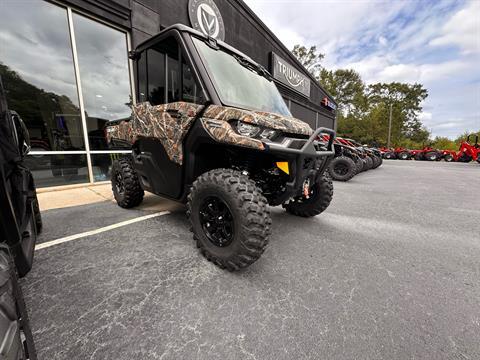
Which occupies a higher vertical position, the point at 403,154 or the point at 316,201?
the point at 403,154

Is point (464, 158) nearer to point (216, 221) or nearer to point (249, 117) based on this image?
point (249, 117)

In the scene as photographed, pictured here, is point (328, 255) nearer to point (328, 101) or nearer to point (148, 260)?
point (148, 260)

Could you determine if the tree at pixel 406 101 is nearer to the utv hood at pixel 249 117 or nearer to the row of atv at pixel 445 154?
the row of atv at pixel 445 154

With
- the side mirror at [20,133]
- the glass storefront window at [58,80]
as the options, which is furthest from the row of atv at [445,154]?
the side mirror at [20,133]

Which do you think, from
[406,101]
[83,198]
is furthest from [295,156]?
[406,101]

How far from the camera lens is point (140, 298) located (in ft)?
4.80

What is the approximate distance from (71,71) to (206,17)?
492 cm

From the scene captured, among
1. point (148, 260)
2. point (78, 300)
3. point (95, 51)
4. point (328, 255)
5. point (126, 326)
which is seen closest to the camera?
point (126, 326)

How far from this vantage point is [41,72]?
492cm

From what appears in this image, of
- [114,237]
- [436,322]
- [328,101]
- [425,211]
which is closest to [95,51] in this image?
[114,237]

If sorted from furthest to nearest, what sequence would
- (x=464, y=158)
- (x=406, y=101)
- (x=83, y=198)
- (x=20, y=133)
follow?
(x=406, y=101) → (x=464, y=158) → (x=83, y=198) → (x=20, y=133)

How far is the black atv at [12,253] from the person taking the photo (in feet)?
2.18

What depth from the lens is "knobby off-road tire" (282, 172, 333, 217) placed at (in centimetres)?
288

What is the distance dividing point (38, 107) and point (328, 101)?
24.1 meters
